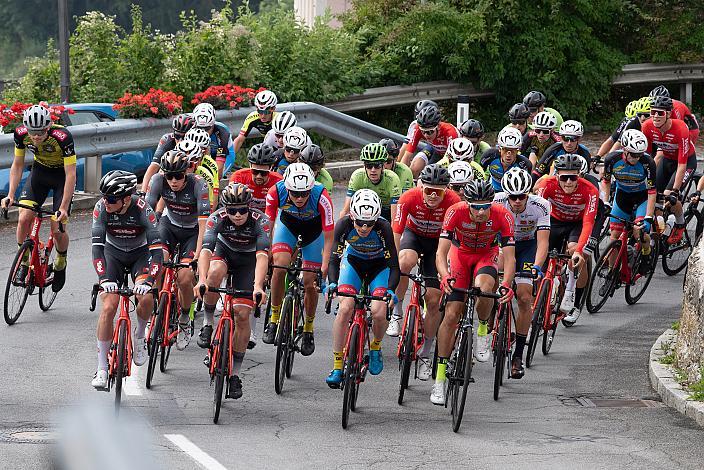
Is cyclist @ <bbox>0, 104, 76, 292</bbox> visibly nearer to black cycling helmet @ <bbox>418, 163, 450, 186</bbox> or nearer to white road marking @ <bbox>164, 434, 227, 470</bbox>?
black cycling helmet @ <bbox>418, 163, 450, 186</bbox>

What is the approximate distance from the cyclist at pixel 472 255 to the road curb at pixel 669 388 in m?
1.49

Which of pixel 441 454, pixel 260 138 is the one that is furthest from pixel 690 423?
pixel 260 138

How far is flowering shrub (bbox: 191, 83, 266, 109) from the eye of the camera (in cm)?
2066

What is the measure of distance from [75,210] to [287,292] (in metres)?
7.70

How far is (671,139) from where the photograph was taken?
16.8m

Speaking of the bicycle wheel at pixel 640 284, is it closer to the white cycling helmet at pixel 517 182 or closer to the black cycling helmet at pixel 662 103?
the black cycling helmet at pixel 662 103

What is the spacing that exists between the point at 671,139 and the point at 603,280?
2.85 meters

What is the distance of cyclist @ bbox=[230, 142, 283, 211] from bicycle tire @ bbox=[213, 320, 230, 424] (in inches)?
76.2

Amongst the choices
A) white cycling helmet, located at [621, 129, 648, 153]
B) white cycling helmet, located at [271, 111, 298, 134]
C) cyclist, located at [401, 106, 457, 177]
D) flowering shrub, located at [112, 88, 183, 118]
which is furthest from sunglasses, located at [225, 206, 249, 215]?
A: flowering shrub, located at [112, 88, 183, 118]

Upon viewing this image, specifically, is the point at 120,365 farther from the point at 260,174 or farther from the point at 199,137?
the point at 199,137

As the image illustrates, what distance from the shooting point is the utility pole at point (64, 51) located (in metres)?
20.8

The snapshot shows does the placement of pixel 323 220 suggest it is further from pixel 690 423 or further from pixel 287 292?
pixel 690 423

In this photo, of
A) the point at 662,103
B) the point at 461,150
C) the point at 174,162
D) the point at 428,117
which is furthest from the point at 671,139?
the point at 174,162

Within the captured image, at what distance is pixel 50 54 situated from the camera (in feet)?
80.3
